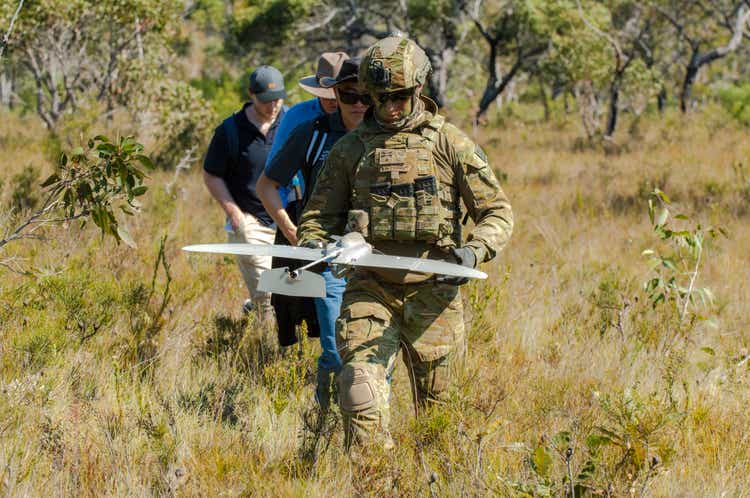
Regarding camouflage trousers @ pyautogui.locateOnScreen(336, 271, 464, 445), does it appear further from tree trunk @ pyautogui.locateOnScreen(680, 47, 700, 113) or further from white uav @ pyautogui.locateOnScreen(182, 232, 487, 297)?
tree trunk @ pyautogui.locateOnScreen(680, 47, 700, 113)

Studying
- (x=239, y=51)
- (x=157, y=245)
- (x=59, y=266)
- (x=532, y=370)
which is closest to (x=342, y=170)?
(x=532, y=370)

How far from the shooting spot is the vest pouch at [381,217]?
2900 mm

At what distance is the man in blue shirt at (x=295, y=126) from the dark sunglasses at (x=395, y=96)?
0.86 m

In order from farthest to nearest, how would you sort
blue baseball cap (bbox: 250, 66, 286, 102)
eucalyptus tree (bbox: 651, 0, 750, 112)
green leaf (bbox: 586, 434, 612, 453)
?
eucalyptus tree (bbox: 651, 0, 750, 112) < blue baseball cap (bbox: 250, 66, 286, 102) < green leaf (bbox: 586, 434, 612, 453)

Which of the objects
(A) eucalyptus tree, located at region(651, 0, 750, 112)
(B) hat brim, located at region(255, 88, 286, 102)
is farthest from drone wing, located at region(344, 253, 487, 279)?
(A) eucalyptus tree, located at region(651, 0, 750, 112)

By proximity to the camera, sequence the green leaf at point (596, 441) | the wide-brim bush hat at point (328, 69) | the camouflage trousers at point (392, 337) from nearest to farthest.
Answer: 1. the green leaf at point (596, 441)
2. the camouflage trousers at point (392, 337)
3. the wide-brim bush hat at point (328, 69)

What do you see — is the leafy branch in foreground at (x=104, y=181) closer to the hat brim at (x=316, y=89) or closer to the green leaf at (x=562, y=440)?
the hat brim at (x=316, y=89)

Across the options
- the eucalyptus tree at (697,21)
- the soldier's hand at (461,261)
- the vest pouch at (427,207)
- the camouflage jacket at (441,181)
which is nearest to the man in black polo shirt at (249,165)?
the camouflage jacket at (441,181)

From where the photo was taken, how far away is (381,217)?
9.53 feet

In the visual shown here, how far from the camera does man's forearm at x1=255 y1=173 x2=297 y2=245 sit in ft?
12.4

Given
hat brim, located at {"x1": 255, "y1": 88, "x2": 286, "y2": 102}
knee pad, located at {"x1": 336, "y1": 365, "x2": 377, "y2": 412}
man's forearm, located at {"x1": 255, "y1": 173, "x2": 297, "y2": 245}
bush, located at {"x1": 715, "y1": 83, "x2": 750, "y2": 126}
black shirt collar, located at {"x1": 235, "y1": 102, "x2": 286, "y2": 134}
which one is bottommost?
bush, located at {"x1": 715, "y1": 83, "x2": 750, "y2": 126}

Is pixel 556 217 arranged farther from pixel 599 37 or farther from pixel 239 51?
pixel 239 51

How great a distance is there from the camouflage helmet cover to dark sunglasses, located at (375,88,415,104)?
1.1 inches

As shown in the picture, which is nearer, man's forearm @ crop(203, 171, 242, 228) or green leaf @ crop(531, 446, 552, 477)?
green leaf @ crop(531, 446, 552, 477)
